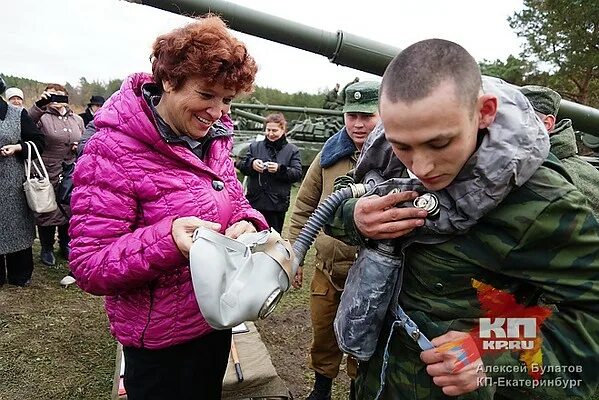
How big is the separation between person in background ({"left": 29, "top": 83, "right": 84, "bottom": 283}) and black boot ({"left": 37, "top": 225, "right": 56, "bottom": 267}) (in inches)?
1.1

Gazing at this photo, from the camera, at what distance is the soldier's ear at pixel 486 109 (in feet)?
3.90

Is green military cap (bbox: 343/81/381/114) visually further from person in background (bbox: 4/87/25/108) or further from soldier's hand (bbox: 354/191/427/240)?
person in background (bbox: 4/87/25/108)

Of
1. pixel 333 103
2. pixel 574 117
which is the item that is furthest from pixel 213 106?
pixel 333 103

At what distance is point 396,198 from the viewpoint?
1.35 m

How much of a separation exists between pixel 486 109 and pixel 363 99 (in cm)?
180

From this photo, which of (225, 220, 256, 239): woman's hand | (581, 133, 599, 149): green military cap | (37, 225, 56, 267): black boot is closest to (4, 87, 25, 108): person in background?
(37, 225, 56, 267): black boot

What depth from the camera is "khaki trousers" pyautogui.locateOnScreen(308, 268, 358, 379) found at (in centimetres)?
318

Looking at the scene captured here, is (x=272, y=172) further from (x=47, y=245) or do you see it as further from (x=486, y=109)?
(x=486, y=109)

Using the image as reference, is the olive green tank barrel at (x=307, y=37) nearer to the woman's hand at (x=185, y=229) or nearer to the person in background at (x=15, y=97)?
the woman's hand at (x=185, y=229)

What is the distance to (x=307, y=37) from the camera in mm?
3504

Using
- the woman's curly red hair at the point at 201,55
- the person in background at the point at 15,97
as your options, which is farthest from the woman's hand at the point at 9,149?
the woman's curly red hair at the point at 201,55

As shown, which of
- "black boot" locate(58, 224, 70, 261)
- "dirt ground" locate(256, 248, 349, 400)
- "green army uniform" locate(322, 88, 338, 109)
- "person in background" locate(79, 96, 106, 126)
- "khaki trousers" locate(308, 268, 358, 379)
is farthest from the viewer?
"green army uniform" locate(322, 88, 338, 109)

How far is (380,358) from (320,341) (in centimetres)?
176

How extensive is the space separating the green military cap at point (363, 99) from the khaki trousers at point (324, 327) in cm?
113
